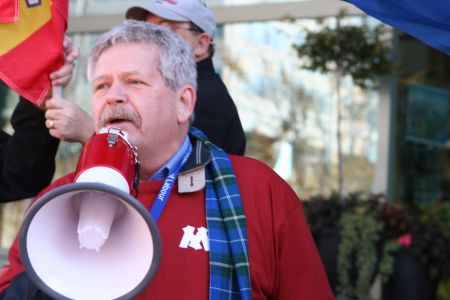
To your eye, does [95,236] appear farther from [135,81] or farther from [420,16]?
[420,16]

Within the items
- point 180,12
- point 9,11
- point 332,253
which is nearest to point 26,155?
point 9,11

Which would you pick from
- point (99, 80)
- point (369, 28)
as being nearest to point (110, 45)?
point (99, 80)

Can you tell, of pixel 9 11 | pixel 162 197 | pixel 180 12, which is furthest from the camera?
pixel 180 12

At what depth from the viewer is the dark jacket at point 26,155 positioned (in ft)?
10.4

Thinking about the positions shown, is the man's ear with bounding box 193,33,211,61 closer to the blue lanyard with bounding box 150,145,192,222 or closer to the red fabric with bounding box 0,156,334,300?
the red fabric with bounding box 0,156,334,300

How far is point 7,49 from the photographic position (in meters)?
3.08

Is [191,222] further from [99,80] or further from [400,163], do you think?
[400,163]

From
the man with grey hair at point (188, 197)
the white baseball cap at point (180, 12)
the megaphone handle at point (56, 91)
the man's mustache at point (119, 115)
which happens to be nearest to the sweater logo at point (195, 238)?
the man with grey hair at point (188, 197)

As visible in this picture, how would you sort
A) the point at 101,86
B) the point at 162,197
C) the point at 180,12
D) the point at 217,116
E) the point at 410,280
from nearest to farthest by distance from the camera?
1. the point at 162,197
2. the point at 101,86
3. the point at 217,116
4. the point at 180,12
5. the point at 410,280

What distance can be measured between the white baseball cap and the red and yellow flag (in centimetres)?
50

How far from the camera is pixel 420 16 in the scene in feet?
9.02

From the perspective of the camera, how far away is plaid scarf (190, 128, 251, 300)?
2.48m

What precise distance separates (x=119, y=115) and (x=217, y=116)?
0.80 meters

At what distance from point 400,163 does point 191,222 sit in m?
6.09
